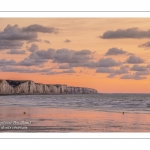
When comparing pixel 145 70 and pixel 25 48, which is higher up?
pixel 25 48

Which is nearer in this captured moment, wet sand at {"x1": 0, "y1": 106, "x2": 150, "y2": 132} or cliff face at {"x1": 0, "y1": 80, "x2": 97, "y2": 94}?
wet sand at {"x1": 0, "y1": 106, "x2": 150, "y2": 132}

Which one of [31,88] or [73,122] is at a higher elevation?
[31,88]

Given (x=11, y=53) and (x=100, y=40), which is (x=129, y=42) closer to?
(x=100, y=40)

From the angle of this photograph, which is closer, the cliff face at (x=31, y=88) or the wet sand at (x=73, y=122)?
the wet sand at (x=73, y=122)

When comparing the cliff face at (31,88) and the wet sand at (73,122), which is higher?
the cliff face at (31,88)

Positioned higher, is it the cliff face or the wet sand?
the cliff face

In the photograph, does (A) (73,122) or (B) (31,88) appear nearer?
(A) (73,122)
